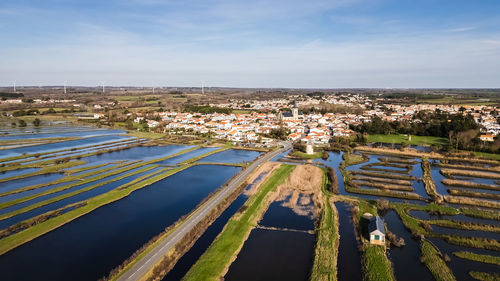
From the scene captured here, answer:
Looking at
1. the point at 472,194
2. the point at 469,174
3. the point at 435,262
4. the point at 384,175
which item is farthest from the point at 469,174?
the point at 435,262

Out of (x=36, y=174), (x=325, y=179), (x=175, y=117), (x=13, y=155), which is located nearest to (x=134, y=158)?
(x=36, y=174)

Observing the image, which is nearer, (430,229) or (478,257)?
(478,257)

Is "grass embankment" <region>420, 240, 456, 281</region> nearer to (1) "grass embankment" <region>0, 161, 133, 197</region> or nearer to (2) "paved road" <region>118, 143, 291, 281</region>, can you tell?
(2) "paved road" <region>118, 143, 291, 281</region>

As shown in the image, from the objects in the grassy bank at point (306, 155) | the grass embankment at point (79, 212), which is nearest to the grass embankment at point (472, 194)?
the grassy bank at point (306, 155)

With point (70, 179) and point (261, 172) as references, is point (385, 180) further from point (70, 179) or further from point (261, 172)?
point (70, 179)

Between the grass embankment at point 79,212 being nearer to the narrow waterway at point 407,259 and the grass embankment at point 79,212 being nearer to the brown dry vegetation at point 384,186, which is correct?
the brown dry vegetation at point 384,186

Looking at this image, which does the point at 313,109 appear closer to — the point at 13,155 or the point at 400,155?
the point at 400,155

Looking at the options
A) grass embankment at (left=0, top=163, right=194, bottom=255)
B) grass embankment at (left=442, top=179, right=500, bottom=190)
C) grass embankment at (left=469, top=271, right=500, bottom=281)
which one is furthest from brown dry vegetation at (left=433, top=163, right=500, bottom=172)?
grass embankment at (left=0, top=163, right=194, bottom=255)
